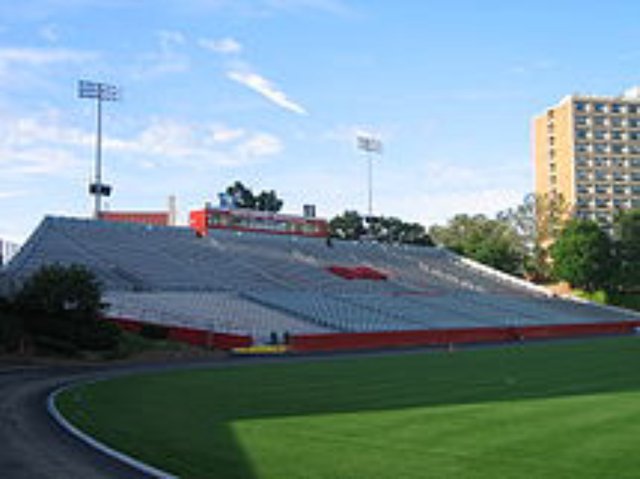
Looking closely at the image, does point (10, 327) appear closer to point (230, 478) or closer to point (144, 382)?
point (144, 382)

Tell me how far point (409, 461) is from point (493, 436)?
2.63m

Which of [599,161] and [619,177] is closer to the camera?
[599,161]

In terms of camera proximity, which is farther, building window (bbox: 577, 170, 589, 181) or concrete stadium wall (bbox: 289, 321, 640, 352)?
building window (bbox: 577, 170, 589, 181)

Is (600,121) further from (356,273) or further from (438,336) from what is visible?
(438,336)

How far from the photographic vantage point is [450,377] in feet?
87.2

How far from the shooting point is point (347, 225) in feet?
451

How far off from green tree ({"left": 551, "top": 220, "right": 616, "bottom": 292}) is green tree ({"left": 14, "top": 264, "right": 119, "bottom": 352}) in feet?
226

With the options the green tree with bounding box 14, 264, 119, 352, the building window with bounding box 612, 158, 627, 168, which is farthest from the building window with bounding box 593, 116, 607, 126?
the green tree with bounding box 14, 264, 119, 352

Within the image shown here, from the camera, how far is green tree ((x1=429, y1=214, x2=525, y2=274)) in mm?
105188

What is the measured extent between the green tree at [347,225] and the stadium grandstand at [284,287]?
1647 inches

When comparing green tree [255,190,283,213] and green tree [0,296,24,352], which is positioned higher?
green tree [255,190,283,213]

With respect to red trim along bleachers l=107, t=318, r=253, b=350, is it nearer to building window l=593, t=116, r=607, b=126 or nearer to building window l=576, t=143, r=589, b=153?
building window l=576, t=143, r=589, b=153

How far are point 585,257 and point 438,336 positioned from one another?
44.8 metres

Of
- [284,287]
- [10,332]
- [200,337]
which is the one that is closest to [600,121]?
[284,287]
